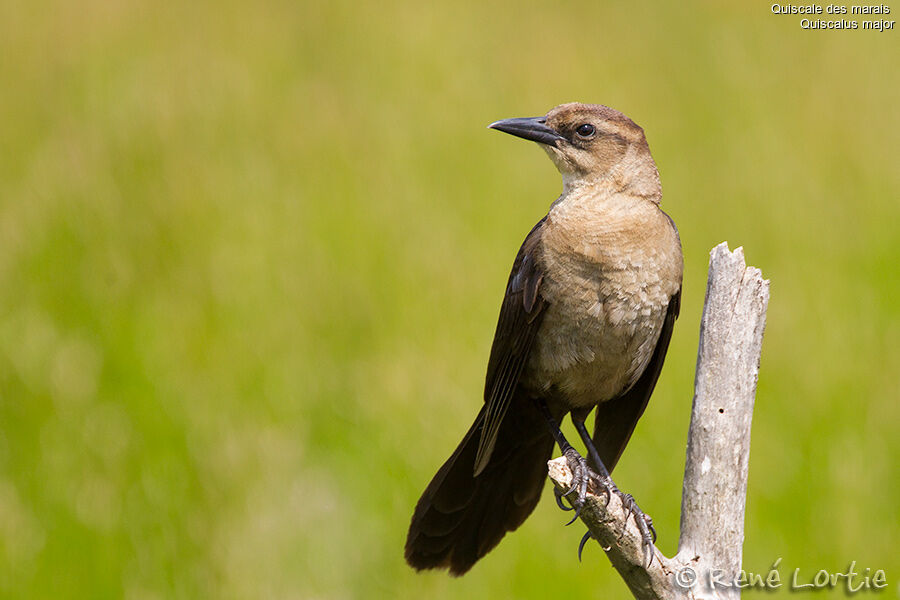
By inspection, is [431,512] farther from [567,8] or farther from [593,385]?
[567,8]

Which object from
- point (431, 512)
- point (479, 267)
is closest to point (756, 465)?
point (479, 267)

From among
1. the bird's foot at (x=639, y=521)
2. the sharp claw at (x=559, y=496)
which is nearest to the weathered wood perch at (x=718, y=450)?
the bird's foot at (x=639, y=521)

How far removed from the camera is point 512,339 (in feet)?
14.2

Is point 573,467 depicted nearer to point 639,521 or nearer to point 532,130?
point 639,521

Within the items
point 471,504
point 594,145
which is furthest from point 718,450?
point 594,145

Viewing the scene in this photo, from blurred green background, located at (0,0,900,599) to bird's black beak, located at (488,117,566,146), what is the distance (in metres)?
2.20

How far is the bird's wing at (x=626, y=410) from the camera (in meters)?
4.45

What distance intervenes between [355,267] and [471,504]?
10.1 ft

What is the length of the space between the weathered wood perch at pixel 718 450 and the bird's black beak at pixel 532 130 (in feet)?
3.77

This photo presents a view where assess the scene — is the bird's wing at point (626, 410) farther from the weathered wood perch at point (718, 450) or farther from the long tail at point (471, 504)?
the weathered wood perch at point (718, 450)

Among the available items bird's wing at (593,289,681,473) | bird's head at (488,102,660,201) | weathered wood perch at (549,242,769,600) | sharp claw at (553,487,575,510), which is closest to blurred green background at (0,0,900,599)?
bird's wing at (593,289,681,473)

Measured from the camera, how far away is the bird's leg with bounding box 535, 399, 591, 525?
368 cm

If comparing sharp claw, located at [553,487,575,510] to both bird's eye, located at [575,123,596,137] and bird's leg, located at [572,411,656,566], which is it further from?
bird's eye, located at [575,123,596,137]

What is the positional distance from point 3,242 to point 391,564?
3.14 m
